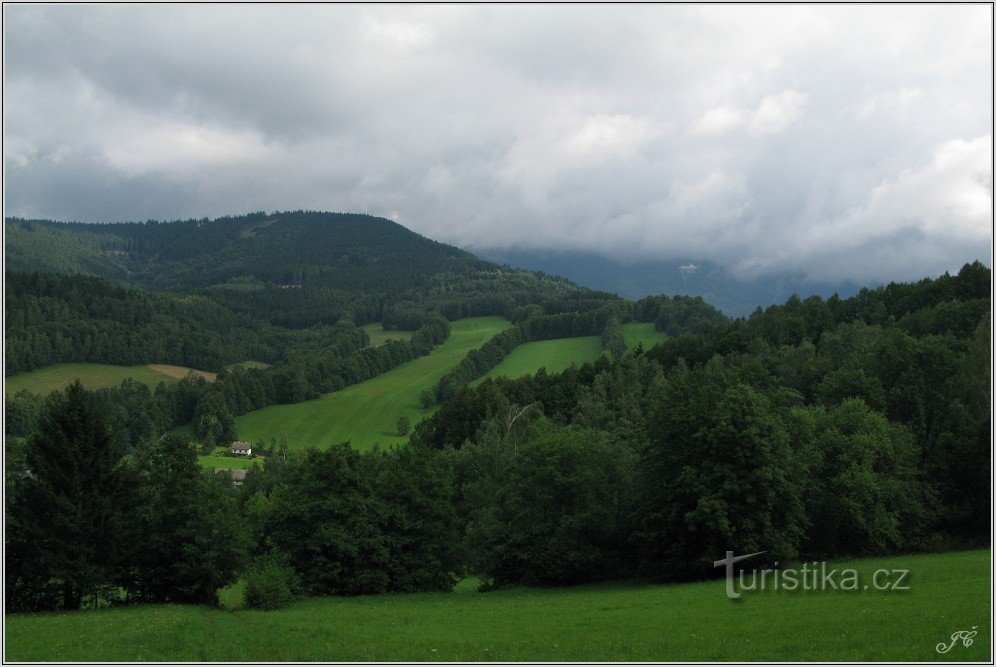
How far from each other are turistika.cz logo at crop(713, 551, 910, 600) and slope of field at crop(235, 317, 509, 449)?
278 ft

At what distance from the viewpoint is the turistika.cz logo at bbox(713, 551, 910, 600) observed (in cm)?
2983

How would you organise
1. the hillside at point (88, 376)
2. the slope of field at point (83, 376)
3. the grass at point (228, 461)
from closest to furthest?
1. the grass at point (228, 461)
2. the slope of field at point (83, 376)
3. the hillside at point (88, 376)

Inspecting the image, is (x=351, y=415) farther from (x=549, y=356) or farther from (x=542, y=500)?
(x=542, y=500)

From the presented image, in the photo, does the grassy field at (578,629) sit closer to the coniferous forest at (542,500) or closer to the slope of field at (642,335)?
the coniferous forest at (542,500)

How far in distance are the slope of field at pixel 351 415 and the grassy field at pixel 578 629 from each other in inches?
3432

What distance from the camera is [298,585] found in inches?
1540

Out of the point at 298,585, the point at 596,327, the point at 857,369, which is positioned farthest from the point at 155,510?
the point at 596,327

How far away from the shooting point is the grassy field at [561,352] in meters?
151

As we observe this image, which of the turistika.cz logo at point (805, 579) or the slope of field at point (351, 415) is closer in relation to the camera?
the turistika.cz logo at point (805, 579)

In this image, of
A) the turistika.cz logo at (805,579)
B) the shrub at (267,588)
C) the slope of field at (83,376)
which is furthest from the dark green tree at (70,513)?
the slope of field at (83,376)

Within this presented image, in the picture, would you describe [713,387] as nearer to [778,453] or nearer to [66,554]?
[778,453]

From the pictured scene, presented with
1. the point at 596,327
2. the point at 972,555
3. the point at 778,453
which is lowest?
the point at 972,555

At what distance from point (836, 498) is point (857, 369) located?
23.1 metres

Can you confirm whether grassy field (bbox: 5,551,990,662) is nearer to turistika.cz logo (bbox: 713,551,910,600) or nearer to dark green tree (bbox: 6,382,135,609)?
turistika.cz logo (bbox: 713,551,910,600)
